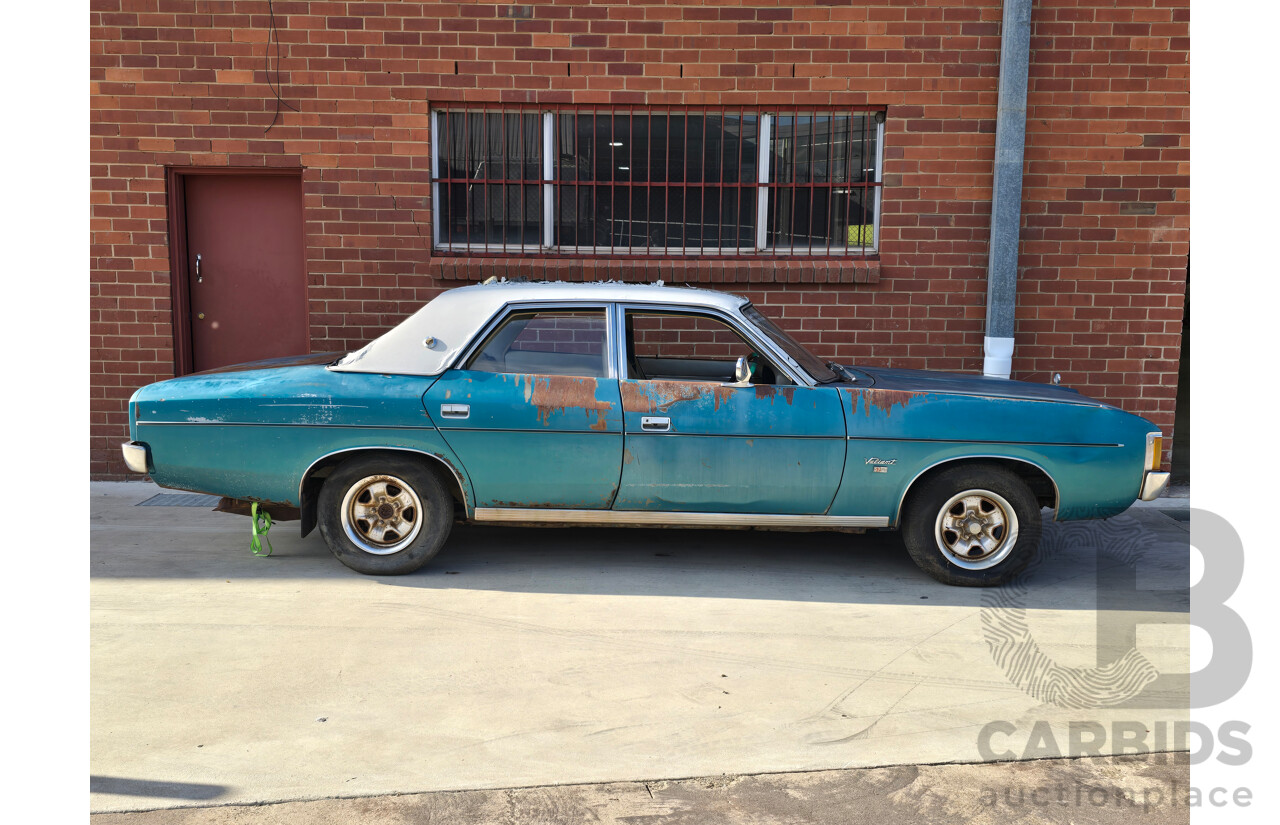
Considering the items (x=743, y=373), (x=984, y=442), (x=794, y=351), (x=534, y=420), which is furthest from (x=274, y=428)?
(x=984, y=442)

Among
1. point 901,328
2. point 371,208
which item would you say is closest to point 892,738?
point 901,328

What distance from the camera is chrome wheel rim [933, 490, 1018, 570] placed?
541cm

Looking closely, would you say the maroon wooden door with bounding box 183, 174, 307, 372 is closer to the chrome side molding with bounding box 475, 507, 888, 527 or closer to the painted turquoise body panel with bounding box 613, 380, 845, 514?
the chrome side molding with bounding box 475, 507, 888, 527

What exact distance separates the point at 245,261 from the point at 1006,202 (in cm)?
588

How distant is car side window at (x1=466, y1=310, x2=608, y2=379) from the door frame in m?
2.96

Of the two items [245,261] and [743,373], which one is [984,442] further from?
[245,261]

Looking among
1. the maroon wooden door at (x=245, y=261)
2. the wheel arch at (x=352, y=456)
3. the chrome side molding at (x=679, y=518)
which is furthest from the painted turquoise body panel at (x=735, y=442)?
the maroon wooden door at (x=245, y=261)

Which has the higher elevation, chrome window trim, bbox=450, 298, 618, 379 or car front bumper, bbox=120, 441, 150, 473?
chrome window trim, bbox=450, 298, 618, 379

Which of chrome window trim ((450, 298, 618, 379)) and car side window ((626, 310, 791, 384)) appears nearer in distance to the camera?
chrome window trim ((450, 298, 618, 379))

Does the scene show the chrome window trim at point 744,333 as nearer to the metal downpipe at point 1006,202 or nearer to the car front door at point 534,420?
the car front door at point 534,420

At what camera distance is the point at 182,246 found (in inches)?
310

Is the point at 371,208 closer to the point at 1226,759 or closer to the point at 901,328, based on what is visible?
the point at 901,328

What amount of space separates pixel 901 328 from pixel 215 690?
18.7ft

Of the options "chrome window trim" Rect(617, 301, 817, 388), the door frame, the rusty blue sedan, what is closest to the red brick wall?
the door frame
